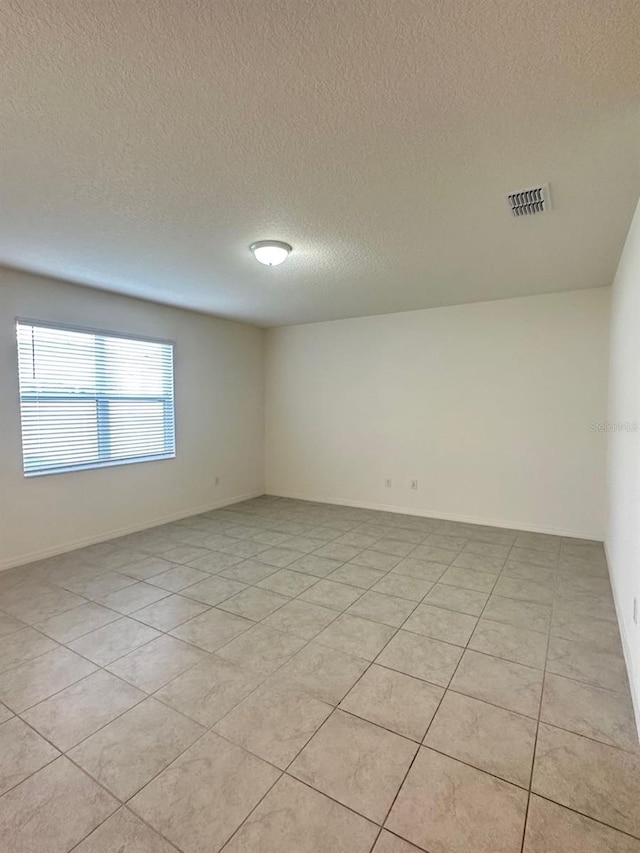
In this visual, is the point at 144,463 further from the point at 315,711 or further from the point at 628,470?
the point at 628,470

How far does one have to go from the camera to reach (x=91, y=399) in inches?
161

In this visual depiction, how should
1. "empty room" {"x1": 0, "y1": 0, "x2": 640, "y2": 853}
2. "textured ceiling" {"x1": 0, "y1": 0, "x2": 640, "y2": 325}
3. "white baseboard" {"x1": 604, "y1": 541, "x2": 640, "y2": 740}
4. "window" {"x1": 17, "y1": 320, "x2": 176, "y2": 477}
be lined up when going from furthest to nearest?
"window" {"x1": 17, "y1": 320, "x2": 176, "y2": 477}, "white baseboard" {"x1": 604, "y1": 541, "x2": 640, "y2": 740}, "empty room" {"x1": 0, "y1": 0, "x2": 640, "y2": 853}, "textured ceiling" {"x1": 0, "y1": 0, "x2": 640, "y2": 325}

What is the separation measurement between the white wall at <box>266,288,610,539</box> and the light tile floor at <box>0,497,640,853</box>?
45.4 inches

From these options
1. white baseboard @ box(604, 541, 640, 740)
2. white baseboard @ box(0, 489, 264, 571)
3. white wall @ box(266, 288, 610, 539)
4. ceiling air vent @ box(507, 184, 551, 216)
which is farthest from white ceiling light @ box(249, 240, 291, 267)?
white baseboard @ box(0, 489, 264, 571)

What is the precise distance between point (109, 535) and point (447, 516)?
3.72 meters

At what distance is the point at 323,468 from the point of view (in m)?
5.86

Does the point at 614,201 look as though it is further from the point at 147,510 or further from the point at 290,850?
the point at 147,510

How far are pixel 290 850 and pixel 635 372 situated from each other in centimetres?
249

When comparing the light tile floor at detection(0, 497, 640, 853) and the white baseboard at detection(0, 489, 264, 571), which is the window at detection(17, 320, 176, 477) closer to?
the white baseboard at detection(0, 489, 264, 571)

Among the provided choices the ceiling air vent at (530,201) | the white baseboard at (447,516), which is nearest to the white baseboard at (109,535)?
the white baseboard at (447,516)

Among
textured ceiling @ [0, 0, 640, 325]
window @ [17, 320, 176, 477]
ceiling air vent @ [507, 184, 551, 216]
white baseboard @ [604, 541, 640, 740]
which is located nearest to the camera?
textured ceiling @ [0, 0, 640, 325]

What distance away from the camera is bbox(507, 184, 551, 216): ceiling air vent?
219 cm

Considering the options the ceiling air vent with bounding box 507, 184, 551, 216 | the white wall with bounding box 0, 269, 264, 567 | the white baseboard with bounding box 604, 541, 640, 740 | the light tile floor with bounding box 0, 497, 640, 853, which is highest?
the ceiling air vent with bounding box 507, 184, 551, 216

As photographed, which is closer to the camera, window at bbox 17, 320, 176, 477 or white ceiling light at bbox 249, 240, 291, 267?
white ceiling light at bbox 249, 240, 291, 267
